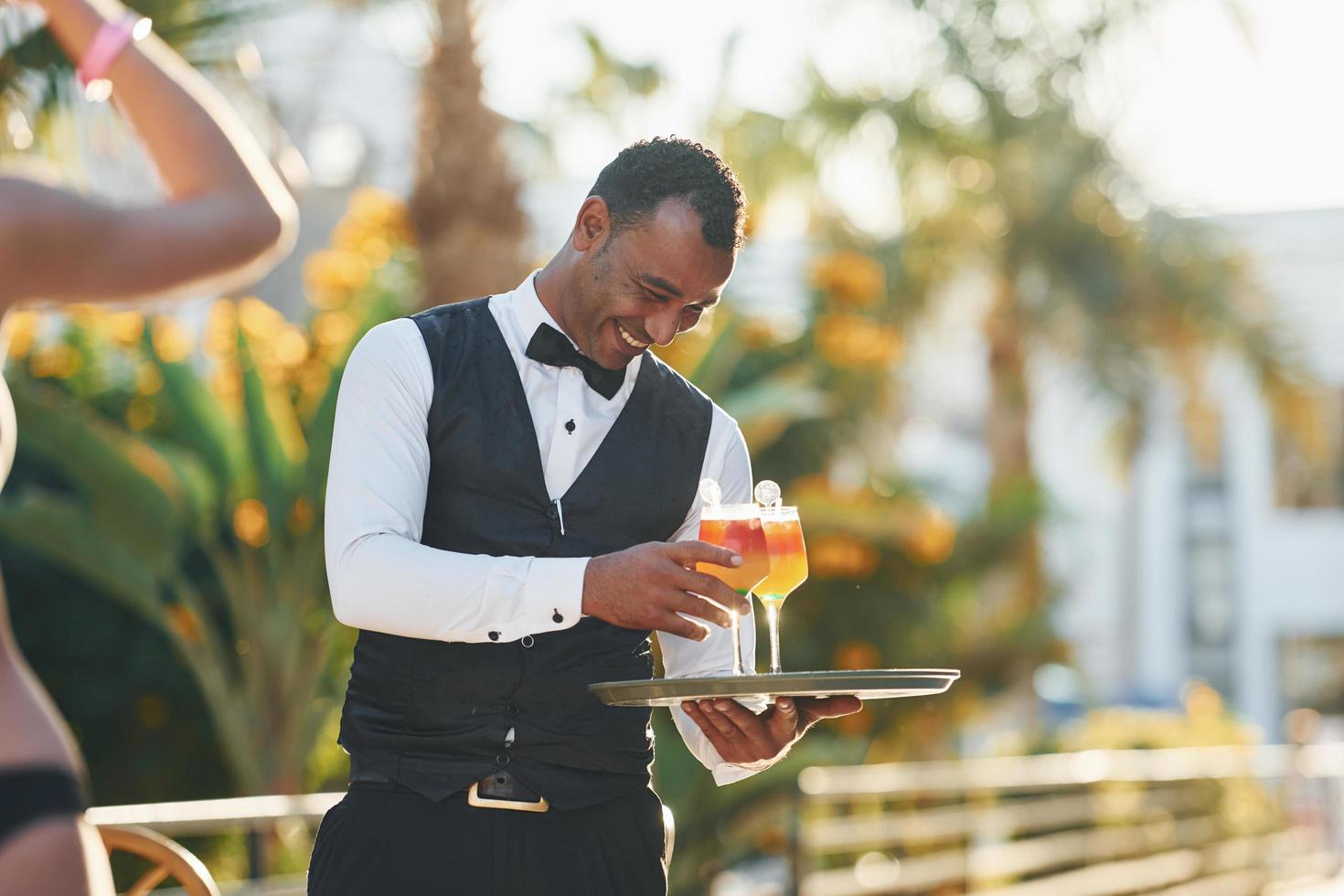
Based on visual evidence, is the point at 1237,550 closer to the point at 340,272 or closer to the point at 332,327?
the point at 340,272

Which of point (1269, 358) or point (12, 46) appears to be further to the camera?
point (1269, 358)

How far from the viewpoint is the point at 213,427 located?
Answer: 8422 millimetres

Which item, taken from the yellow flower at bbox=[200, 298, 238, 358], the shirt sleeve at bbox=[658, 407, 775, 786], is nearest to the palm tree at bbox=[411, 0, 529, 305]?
the yellow flower at bbox=[200, 298, 238, 358]

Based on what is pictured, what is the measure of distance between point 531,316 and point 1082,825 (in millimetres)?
9828

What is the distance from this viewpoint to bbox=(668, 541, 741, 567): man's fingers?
2396 mm

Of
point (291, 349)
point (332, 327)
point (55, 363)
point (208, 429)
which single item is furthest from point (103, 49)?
point (55, 363)

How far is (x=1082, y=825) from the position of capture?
1185 centimetres

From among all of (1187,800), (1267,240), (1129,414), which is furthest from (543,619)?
(1267,240)

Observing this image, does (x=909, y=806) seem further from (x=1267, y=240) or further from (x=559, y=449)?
(x=1267, y=240)

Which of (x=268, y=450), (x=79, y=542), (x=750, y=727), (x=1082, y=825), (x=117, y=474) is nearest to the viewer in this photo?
(x=750, y=727)

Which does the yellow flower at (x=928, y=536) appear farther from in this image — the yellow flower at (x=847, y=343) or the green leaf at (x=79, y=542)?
the green leaf at (x=79, y=542)

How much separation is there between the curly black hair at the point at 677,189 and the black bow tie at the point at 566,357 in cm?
20

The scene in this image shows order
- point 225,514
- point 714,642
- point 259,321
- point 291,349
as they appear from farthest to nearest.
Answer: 1. point 259,321
2. point 291,349
3. point 225,514
4. point 714,642

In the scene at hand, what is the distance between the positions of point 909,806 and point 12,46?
24.7 feet
